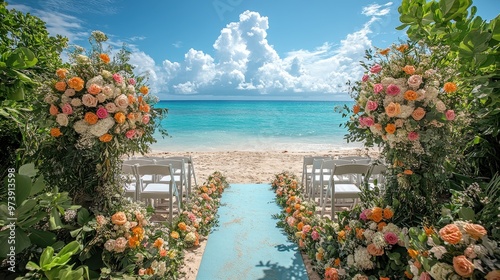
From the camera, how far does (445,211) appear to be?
1486mm

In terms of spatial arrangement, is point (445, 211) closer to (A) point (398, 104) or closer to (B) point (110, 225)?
(A) point (398, 104)

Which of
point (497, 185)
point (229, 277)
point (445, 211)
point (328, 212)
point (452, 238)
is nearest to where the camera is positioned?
point (452, 238)

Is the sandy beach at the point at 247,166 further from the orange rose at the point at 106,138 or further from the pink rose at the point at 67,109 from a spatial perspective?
the pink rose at the point at 67,109

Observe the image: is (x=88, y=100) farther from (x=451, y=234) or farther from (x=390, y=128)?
(x=451, y=234)

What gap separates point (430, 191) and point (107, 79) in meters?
2.46

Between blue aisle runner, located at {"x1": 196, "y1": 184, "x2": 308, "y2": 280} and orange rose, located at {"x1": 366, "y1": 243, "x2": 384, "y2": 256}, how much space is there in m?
0.93

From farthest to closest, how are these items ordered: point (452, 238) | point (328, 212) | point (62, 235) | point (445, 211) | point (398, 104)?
point (328, 212) → point (62, 235) → point (398, 104) → point (445, 211) → point (452, 238)

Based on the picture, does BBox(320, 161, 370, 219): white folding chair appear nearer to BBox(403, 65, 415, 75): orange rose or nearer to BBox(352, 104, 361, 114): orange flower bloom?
BBox(352, 104, 361, 114): orange flower bloom

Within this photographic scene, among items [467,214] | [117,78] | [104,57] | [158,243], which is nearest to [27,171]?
[117,78]

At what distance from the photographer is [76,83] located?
5.90ft

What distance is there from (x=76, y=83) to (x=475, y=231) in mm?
2359

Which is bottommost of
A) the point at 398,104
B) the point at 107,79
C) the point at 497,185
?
the point at 497,185

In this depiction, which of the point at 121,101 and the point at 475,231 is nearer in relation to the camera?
the point at 475,231

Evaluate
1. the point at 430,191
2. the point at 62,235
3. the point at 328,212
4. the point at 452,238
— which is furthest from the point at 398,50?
the point at 328,212
